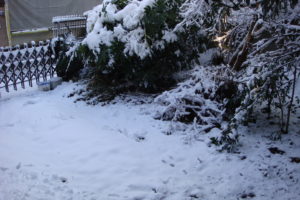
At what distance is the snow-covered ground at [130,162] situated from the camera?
3750 mm

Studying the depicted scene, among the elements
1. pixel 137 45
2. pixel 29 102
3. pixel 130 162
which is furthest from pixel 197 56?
pixel 29 102

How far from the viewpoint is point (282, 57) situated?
4.42m

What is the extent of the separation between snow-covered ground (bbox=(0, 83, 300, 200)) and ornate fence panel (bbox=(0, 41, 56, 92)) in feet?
5.71

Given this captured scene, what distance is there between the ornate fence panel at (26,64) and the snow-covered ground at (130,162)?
174cm

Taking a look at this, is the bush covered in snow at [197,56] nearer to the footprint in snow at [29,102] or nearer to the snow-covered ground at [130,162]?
the snow-covered ground at [130,162]

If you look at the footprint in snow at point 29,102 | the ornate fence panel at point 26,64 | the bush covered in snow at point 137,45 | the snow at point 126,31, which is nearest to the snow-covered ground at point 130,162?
the footprint in snow at point 29,102

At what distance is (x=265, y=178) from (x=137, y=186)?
1433 mm

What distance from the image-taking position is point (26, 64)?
757 cm

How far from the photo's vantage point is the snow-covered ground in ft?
12.3

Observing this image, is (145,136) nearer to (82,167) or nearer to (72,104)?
(82,167)

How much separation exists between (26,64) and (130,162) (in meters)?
4.31

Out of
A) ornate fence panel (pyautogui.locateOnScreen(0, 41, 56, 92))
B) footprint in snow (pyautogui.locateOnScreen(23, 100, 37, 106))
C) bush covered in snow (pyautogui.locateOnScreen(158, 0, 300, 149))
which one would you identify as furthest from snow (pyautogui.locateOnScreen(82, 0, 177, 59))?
ornate fence panel (pyautogui.locateOnScreen(0, 41, 56, 92))

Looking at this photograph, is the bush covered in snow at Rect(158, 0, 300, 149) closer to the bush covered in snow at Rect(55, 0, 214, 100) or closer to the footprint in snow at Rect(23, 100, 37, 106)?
the bush covered in snow at Rect(55, 0, 214, 100)

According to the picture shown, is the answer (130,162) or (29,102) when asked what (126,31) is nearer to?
(29,102)
